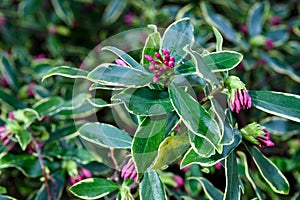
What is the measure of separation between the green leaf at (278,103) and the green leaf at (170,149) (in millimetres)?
148

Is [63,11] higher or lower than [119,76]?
lower

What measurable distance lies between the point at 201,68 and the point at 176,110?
0.26 feet

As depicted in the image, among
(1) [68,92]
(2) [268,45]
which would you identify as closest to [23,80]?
(1) [68,92]

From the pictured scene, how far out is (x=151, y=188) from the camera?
0.86 meters

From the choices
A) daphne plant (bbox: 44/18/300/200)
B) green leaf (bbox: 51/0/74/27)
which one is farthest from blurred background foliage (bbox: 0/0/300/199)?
daphne plant (bbox: 44/18/300/200)

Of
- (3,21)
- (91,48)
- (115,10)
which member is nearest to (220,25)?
(115,10)

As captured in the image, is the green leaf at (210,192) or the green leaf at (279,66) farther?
the green leaf at (279,66)

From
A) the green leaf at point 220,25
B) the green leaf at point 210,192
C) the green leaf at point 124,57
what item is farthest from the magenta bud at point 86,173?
the green leaf at point 220,25

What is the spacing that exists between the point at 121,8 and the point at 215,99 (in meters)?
1.02

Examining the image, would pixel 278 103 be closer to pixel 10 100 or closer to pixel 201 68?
pixel 201 68

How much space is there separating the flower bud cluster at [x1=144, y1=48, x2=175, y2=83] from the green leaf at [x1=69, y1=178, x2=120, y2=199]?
251 mm

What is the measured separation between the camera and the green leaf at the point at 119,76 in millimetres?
817

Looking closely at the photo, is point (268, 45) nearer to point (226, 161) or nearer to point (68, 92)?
point (68, 92)

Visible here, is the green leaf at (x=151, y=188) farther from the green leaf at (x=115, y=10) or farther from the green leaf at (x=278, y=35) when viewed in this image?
the green leaf at (x=115, y=10)
